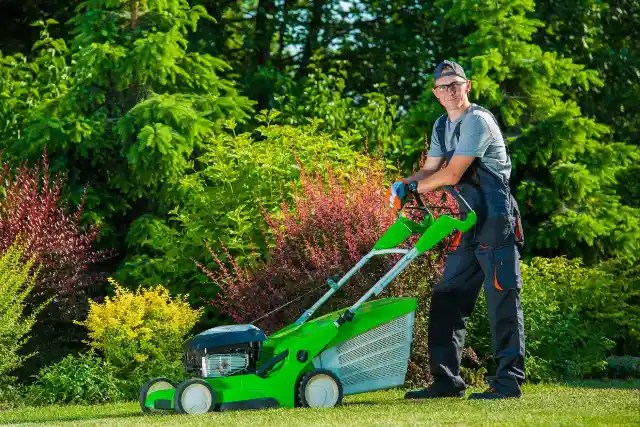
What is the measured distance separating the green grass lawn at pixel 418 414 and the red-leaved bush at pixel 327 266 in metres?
1.10

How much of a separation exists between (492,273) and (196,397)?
1.94 m

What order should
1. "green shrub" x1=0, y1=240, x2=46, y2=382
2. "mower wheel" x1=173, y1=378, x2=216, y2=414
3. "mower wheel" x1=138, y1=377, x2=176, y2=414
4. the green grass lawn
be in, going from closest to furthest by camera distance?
1. the green grass lawn
2. "mower wheel" x1=173, y1=378, x2=216, y2=414
3. "mower wheel" x1=138, y1=377, x2=176, y2=414
4. "green shrub" x1=0, y1=240, x2=46, y2=382

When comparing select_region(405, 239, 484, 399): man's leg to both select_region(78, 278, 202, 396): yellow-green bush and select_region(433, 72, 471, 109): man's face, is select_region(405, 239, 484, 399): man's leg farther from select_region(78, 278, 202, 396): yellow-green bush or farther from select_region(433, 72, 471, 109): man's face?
select_region(78, 278, 202, 396): yellow-green bush

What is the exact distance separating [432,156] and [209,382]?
2072mm

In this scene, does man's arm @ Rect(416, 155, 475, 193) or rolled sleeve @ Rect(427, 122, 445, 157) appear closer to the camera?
man's arm @ Rect(416, 155, 475, 193)

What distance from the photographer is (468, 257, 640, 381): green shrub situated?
951 centimetres

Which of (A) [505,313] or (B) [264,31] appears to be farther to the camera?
(B) [264,31]

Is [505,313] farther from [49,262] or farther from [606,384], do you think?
[49,262]

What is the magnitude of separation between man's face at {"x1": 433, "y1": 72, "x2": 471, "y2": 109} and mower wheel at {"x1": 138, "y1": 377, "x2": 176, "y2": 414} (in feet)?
8.19

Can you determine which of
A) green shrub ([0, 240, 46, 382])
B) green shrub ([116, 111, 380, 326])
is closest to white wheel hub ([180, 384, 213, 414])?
green shrub ([0, 240, 46, 382])

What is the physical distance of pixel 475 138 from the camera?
6.83 m

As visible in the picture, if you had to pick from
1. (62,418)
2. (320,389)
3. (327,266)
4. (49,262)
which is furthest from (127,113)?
(320,389)

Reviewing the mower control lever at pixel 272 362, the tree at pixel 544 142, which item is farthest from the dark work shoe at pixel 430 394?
the tree at pixel 544 142

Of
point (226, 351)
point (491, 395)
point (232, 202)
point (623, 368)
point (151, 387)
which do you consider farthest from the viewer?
point (232, 202)
